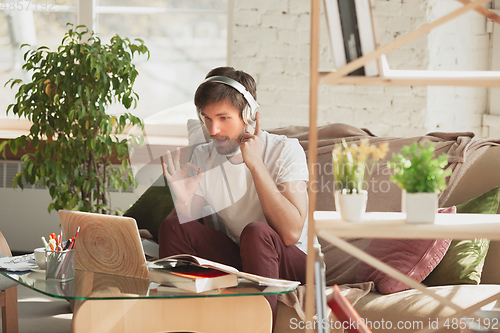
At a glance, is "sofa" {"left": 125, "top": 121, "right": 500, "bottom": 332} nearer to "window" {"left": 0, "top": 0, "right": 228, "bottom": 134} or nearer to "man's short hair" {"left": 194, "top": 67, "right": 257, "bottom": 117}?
"man's short hair" {"left": 194, "top": 67, "right": 257, "bottom": 117}

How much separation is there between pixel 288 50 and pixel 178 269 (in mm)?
1784

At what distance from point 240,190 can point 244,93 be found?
0.32 metres

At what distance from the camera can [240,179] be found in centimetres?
166

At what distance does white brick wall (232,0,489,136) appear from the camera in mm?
2617

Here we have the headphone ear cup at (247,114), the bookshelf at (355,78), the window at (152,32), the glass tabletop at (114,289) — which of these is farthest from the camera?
the window at (152,32)

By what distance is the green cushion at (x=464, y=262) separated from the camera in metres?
1.50

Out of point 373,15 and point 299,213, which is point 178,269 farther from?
point 373,15

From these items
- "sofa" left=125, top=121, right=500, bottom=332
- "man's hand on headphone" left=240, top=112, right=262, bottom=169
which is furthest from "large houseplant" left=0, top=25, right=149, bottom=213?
"man's hand on headphone" left=240, top=112, right=262, bottom=169

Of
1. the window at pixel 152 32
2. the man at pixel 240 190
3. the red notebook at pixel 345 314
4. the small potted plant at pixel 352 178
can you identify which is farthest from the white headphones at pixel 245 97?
the window at pixel 152 32

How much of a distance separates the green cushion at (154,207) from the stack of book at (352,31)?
1.15 m

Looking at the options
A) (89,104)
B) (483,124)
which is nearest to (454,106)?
(483,124)

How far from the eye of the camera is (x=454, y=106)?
2678 mm

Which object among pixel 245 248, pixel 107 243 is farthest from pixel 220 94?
pixel 107 243

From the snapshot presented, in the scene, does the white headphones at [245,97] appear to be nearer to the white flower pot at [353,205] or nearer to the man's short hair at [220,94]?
the man's short hair at [220,94]
